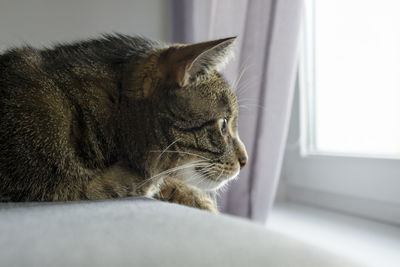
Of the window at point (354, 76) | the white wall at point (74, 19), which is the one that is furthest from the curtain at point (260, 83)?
the white wall at point (74, 19)

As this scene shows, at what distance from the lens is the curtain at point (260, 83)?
0.94 m

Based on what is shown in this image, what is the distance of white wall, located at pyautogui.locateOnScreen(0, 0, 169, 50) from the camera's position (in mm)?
1401

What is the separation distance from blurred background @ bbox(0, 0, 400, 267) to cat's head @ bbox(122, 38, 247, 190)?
9.7 inches

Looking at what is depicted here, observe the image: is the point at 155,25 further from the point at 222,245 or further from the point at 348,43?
the point at 222,245

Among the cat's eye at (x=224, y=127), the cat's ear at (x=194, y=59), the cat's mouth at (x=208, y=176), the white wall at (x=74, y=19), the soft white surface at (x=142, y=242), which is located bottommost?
the cat's mouth at (x=208, y=176)

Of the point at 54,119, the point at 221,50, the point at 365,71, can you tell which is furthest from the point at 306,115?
the point at 54,119

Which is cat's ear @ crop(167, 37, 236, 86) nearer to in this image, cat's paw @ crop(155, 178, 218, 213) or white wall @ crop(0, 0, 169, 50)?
cat's paw @ crop(155, 178, 218, 213)

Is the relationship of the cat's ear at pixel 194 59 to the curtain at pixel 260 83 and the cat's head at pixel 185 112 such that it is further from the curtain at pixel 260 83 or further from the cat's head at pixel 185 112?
the curtain at pixel 260 83

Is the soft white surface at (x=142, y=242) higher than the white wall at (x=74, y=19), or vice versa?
the white wall at (x=74, y=19)

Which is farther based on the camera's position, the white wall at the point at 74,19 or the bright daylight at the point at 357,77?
the white wall at the point at 74,19

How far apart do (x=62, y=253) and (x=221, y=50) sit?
20.3 inches

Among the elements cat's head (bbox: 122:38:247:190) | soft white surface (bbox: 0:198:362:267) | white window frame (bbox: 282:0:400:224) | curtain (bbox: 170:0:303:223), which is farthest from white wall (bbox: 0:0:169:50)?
soft white surface (bbox: 0:198:362:267)

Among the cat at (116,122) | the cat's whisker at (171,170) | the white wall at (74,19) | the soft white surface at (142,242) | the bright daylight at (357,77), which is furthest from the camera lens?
the white wall at (74,19)

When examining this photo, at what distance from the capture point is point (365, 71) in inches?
46.3
